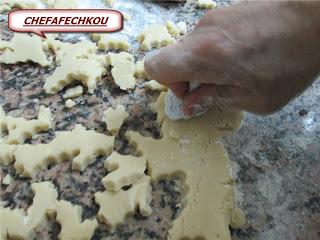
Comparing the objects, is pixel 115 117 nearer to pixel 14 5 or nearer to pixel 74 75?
pixel 74 75

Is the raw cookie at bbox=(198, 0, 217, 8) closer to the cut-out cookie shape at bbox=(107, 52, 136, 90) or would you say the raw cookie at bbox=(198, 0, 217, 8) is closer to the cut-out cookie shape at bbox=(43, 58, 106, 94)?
the cut-out cookie shape at bbox=(107, 52, 136, 90)

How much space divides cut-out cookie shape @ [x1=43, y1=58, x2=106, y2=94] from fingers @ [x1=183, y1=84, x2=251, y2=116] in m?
0.29

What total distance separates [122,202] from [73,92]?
1.22 ft

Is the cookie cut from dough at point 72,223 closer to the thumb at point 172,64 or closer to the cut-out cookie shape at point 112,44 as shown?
the thumb at point 172,64

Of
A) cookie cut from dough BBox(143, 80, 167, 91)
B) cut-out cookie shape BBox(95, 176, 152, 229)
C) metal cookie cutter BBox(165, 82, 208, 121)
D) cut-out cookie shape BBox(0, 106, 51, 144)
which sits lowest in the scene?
cut-out cookie shape BBox(95, 176, 152, 229)

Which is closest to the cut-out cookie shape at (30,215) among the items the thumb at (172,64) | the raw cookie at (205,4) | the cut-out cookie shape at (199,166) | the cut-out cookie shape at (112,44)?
the cut-out cookie shape at (199,166)

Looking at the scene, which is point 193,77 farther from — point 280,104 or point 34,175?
point 34,175

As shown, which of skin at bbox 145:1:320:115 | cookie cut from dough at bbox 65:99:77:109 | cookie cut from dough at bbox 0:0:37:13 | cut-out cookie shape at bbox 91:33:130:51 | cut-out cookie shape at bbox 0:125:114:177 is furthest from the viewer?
cookie cut from dough at bbox 0:0:37:13

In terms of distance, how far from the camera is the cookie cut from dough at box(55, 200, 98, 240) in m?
0.81

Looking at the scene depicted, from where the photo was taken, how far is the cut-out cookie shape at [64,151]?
91 cm

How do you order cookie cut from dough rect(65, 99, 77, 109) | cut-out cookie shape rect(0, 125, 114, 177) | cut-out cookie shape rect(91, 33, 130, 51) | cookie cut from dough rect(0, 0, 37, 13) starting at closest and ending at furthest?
cut-out cookie shape rect(0, 125, 114, 177) → cookie cut from dough rect(65, 99, 77, 109) → cut-out cookie shape rect(91, 33, 130, 51) → cookie cut from dough rect(0, 0, 37, 13)

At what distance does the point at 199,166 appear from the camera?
3.00ft

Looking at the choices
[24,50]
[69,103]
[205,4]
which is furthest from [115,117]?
[205,4]

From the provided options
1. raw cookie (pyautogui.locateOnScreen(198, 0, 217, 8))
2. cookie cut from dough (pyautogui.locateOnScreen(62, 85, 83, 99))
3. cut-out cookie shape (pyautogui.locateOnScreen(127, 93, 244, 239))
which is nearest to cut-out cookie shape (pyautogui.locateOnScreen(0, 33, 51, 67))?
cookie cut from dough (pyautogui.locateOnScreen(62, 85, 83, 99))
